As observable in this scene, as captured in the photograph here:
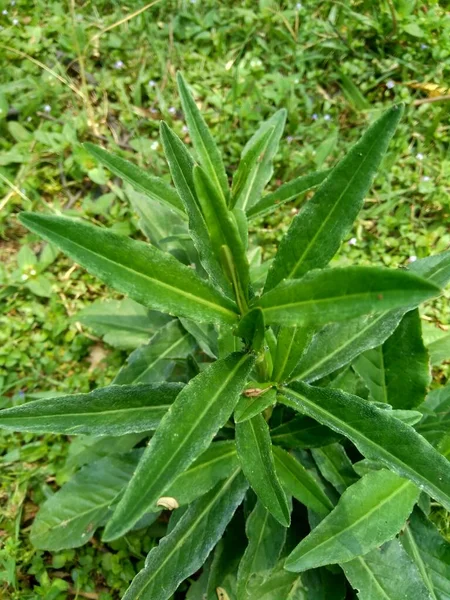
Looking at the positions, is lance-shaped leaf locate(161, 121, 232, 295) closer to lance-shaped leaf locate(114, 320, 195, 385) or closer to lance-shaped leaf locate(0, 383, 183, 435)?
lance-shaped leaf locate(0, 383, 183, 435)

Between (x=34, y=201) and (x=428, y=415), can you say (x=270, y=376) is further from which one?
(x=34, y=201)

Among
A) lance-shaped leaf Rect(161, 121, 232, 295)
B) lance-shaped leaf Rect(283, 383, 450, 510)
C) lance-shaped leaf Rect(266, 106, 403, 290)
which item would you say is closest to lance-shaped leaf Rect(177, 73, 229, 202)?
lance-shaped leaf Rect(161, 121, 232, 295)

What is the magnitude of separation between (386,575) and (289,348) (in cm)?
73

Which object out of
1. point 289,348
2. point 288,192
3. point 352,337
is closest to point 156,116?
point 288,192

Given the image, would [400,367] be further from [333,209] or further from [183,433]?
[183,433]

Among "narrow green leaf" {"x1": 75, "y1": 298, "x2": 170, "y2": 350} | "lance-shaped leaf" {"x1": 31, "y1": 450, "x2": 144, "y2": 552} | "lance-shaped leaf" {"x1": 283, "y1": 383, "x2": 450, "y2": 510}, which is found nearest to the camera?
"lance-shaped leaf" {"x1": 283, "y1": 383, "x2": 450, "y2": 510}

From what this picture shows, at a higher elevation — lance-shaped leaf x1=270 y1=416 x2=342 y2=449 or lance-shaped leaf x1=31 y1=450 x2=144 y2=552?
lance-shaped leaf x1=270 y1=416 x2=342 y2=449

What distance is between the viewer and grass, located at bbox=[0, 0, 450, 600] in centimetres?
270

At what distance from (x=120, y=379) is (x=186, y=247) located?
22.5 inches

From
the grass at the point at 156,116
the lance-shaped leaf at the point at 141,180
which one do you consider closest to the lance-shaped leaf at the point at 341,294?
the lance-shaped leaf at the point at 141,180

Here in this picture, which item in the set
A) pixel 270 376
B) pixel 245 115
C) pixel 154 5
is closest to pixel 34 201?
pixel 245 115

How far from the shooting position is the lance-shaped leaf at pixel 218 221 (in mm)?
1008

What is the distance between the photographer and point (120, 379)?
207cm

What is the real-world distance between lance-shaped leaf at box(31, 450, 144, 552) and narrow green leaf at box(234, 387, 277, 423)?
884 millimetres
